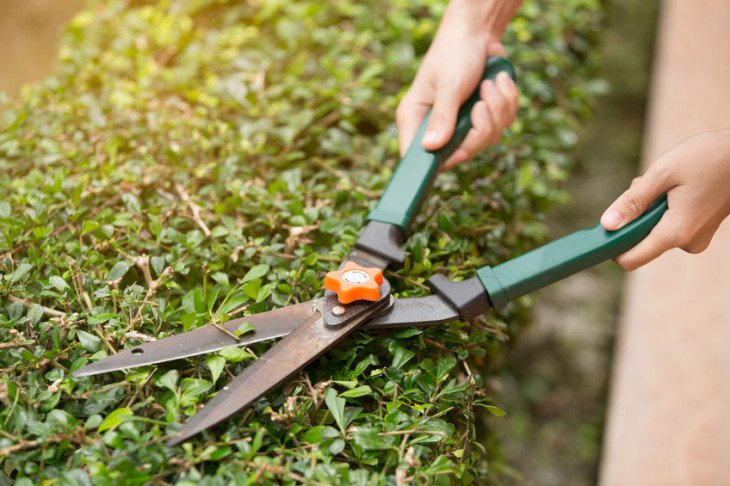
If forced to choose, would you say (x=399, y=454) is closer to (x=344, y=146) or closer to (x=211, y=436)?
(x=211, y=436)

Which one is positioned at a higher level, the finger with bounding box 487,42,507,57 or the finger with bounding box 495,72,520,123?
the finger with bounding box 487,42,507,57

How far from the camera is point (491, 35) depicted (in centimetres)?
196

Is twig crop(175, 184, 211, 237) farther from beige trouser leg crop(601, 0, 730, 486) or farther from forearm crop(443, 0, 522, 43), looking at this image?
beige trouser leg crop(601, 0, 730, 486)

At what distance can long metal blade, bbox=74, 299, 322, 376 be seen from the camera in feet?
4.05

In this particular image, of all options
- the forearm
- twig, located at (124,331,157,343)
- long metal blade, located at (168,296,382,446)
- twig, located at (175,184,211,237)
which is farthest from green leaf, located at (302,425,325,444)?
the forearm

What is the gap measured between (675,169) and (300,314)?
0.87 metres

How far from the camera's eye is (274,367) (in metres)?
1.26

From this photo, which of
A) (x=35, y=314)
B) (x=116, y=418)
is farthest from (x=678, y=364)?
(x=35, y=314)

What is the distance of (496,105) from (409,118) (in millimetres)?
233

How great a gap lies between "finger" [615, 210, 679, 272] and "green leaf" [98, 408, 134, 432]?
109 centimetres

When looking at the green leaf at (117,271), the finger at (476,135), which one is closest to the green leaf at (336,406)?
the green leaf at (117,271)

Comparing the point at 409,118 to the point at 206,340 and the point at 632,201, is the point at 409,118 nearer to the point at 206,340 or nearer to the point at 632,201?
the point at 632,201

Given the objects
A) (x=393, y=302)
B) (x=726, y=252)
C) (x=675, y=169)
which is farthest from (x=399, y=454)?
(x=726, y=252)

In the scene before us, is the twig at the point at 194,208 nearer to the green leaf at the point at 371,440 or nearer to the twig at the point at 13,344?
the twig at the point at 13,344
